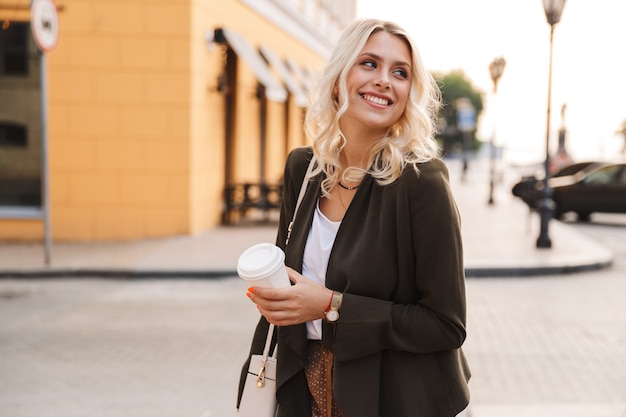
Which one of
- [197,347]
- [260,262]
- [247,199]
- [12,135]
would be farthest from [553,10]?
[260,262]

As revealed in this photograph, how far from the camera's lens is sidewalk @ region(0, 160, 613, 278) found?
954cm

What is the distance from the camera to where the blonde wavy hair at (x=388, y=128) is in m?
1.90

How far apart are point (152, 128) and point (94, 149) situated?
0.97 meters

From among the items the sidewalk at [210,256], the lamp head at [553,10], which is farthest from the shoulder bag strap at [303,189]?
the lamp head at [553,10]

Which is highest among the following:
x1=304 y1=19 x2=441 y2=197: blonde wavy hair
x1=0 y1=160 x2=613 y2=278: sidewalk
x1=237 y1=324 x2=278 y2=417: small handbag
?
x1=304 y1=19 x2=441 y2=197: blonde wavy hair

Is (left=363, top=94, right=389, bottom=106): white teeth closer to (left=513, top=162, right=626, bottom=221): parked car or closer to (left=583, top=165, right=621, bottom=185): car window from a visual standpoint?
(left=513, top=162, right=626, bottom=221): parked car

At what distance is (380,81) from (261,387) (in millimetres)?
841

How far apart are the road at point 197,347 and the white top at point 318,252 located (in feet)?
7.52

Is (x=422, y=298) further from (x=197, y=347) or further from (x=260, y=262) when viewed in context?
(x=197, y=347)

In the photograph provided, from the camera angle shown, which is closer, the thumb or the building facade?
the thumb

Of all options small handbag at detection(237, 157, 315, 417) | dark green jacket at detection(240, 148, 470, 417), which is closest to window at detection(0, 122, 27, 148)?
small handbag at detection(237, 157, 315, 417)

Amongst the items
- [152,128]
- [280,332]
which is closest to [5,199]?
[152,128]

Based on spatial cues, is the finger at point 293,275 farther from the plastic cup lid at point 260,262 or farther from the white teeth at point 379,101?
the white teeth at point 379,101

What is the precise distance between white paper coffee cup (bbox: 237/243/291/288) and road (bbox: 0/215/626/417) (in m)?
2.46
